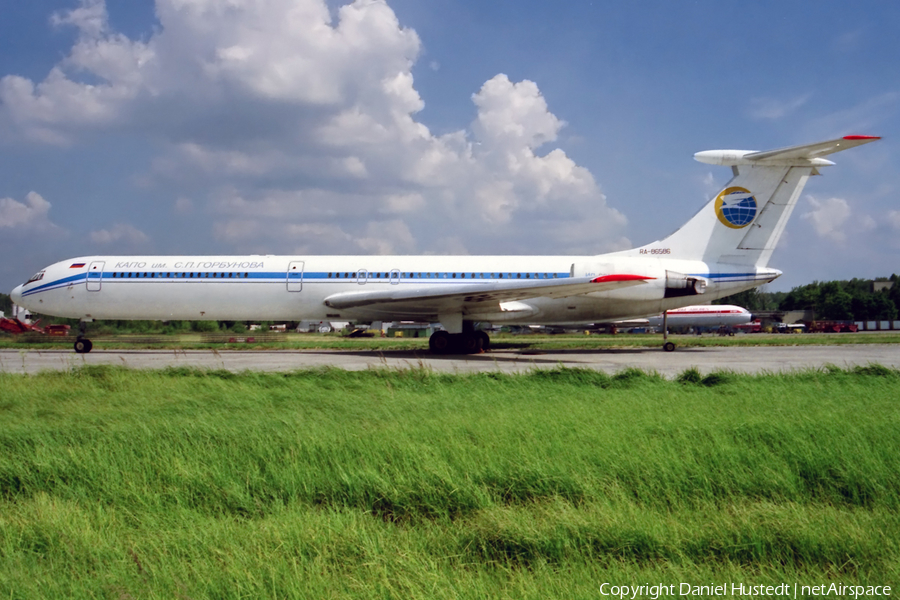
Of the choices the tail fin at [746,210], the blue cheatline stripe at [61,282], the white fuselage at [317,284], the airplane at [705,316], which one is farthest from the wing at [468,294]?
the airplane at [705,316]

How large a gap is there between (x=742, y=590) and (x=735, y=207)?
18942 mm

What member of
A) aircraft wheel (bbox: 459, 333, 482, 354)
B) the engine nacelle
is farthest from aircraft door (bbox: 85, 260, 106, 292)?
the engine nacelle

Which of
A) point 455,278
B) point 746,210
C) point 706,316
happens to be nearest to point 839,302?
point 706,316

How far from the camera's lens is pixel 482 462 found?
4.46 meters

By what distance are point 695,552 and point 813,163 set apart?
19196mm

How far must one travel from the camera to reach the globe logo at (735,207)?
751 inches

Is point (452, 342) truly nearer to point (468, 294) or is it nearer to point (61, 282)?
point (468, 294)

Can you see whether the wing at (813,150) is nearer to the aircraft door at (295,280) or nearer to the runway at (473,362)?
the runway at (473,362)

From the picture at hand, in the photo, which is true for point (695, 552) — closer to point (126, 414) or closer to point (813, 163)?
point (126, 414)

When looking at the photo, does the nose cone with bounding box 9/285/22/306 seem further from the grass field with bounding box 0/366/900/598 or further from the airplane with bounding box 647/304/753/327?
the airplane with bounding box 647/304/753/327

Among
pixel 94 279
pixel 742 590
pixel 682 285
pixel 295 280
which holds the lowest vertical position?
pixel 742 590

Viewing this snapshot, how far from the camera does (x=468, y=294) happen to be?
55.0 ft

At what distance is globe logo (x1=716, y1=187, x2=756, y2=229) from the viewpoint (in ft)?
62.6

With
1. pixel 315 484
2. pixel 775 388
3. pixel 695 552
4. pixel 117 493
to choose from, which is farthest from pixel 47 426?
pixel 775 388
